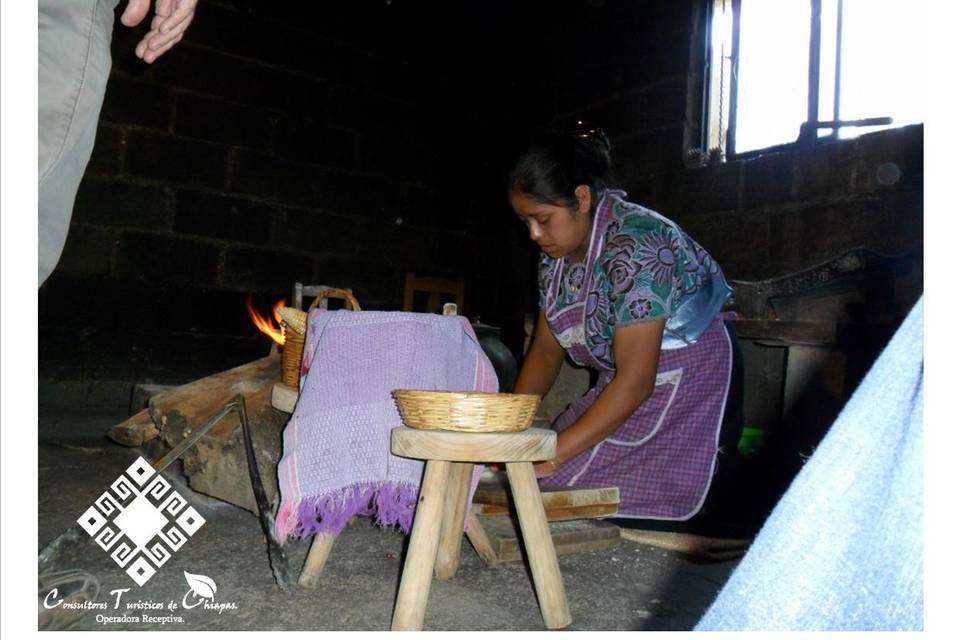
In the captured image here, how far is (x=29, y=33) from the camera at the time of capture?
975mm

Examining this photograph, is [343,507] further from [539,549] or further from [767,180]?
[767,180]

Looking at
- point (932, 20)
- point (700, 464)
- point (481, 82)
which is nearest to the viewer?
point (932, 20)

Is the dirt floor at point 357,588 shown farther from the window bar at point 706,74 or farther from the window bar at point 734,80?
the window bar at point 706,74

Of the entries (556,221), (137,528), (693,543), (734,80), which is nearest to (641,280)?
(556,221)

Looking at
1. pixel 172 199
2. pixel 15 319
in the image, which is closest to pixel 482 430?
pixel 15 319

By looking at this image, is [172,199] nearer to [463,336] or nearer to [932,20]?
[463,336]

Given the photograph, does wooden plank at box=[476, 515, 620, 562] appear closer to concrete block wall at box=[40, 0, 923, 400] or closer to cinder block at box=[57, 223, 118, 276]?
concrete block wall at box=[40, 0, 923, 400]

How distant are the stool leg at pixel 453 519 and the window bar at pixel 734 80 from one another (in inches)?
116

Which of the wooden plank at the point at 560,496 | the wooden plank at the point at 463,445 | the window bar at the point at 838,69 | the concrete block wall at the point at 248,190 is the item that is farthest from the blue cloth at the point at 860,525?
the concrete block wall at the point at 248,190

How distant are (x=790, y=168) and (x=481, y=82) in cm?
288

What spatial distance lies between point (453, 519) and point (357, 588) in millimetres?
266

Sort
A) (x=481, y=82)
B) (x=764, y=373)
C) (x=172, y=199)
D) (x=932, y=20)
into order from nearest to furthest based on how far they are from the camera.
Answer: (x=932, y=20), (x=764, y=373), (x=172, y=199), (x=481, y=82)

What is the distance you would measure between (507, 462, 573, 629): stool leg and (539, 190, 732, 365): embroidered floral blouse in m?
0.70

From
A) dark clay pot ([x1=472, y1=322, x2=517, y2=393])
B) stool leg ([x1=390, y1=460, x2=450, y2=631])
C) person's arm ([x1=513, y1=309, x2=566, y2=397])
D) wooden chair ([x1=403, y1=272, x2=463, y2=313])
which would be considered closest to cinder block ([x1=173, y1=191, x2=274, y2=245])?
wooden chair ([x1=403, y1=272, x2=463, y2=313])
